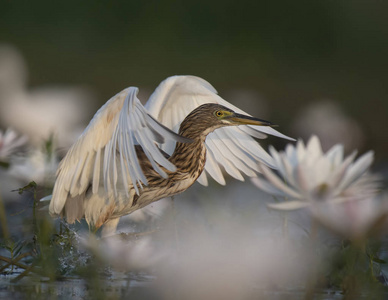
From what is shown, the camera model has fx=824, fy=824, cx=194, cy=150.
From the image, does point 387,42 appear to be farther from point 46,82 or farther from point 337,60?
point 46,82

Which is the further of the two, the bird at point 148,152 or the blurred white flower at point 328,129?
the blurred white flower at point 328,129

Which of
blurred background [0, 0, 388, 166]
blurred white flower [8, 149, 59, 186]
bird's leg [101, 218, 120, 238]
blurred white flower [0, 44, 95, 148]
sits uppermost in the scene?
blurred background [0, 0, 388, 166]

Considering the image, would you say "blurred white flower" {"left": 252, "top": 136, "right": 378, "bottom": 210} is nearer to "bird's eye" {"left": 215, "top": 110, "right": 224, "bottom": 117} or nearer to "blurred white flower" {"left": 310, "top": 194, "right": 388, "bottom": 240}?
"blurred white flower" {"left": 310, "top": 194, "right": 388, "bottom": 240}

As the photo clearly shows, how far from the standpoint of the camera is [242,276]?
1.98m

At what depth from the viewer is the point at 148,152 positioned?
2.09 meters

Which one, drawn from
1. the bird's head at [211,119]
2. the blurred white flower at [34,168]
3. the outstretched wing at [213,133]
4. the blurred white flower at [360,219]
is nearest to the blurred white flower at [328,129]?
the outstretched wing at [213,133]

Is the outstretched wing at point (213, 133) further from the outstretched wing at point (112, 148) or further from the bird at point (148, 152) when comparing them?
the outstretched wing at point (112, 148)

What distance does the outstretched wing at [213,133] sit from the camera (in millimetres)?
2689

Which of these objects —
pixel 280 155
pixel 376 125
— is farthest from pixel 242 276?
pixel 376 125

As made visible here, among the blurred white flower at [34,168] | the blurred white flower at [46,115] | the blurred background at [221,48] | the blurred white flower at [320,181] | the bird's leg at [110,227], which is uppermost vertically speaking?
the blurred background at [221,48]

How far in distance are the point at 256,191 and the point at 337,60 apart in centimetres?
420

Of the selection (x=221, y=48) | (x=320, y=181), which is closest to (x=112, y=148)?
(x=320, y=181)

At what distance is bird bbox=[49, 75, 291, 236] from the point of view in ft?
7.02

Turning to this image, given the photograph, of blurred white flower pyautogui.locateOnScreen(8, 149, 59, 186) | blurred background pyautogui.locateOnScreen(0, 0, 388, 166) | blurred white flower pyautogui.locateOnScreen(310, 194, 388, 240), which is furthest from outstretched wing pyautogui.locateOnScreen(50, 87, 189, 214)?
blurred background pyautogui.locateOnScreen(0, 0, 388, 166)
